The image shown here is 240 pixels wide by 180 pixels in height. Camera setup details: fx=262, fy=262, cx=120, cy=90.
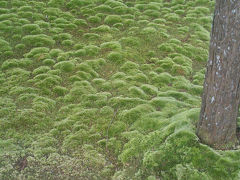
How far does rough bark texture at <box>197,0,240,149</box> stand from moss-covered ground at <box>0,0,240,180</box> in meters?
0.35

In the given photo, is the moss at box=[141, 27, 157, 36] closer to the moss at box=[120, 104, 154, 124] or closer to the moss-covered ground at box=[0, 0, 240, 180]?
the moss-covered ground at box=[0, 0, 240, 180]

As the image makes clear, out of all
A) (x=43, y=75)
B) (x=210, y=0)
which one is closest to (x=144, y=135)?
(x=43, y=75)

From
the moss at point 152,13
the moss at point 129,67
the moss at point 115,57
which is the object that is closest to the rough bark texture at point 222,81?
the moss at point 129,67

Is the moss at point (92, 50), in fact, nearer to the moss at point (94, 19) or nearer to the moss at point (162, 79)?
the moss at point (94, 19)

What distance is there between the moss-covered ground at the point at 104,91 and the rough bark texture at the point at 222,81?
35 centimetres

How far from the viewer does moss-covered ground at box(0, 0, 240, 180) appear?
18.1 ft

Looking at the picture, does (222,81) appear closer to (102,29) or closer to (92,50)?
(92,50)

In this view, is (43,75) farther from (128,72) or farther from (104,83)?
(128,72)

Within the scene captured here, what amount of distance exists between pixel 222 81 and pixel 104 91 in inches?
166

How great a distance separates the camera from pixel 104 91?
27.7 ft

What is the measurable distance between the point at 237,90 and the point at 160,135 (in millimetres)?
1959

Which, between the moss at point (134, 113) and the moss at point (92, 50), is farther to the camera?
the moss at point (92, 50)

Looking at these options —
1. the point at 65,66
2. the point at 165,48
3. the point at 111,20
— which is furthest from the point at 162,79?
the point at 111,20

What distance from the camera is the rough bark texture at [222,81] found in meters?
4.80
